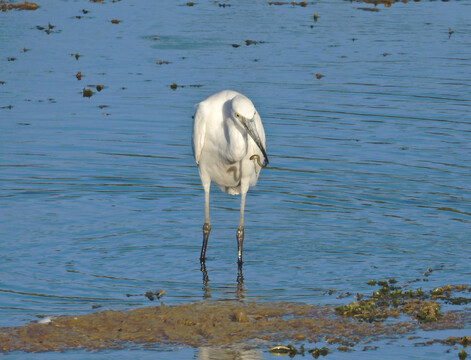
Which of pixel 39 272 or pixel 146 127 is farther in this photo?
pixel 146 127

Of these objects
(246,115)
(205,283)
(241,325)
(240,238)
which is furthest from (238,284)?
(246,115)

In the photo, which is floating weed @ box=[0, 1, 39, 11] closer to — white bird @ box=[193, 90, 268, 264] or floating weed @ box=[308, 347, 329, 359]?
white bird @ box=[193, 90, 268, 264]

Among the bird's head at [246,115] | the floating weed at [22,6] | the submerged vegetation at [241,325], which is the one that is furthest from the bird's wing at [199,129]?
the floating weed at [22,6]

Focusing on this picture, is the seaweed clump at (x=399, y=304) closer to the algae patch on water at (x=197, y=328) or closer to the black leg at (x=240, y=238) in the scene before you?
the algae patch on water at (x=197, y=328)

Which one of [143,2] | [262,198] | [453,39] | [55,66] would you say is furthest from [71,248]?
[143,2]

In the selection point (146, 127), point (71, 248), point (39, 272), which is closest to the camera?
point (39, 272)

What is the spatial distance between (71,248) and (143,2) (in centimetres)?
2022

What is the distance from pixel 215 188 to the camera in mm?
12984

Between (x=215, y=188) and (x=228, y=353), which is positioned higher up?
(x=215, y=188)

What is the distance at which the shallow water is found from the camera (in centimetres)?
940

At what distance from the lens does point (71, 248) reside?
33.2 feet

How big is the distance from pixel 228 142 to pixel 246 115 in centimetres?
60

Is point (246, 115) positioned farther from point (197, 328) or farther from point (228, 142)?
point (197, 328)

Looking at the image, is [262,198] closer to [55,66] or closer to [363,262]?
[363,262]
